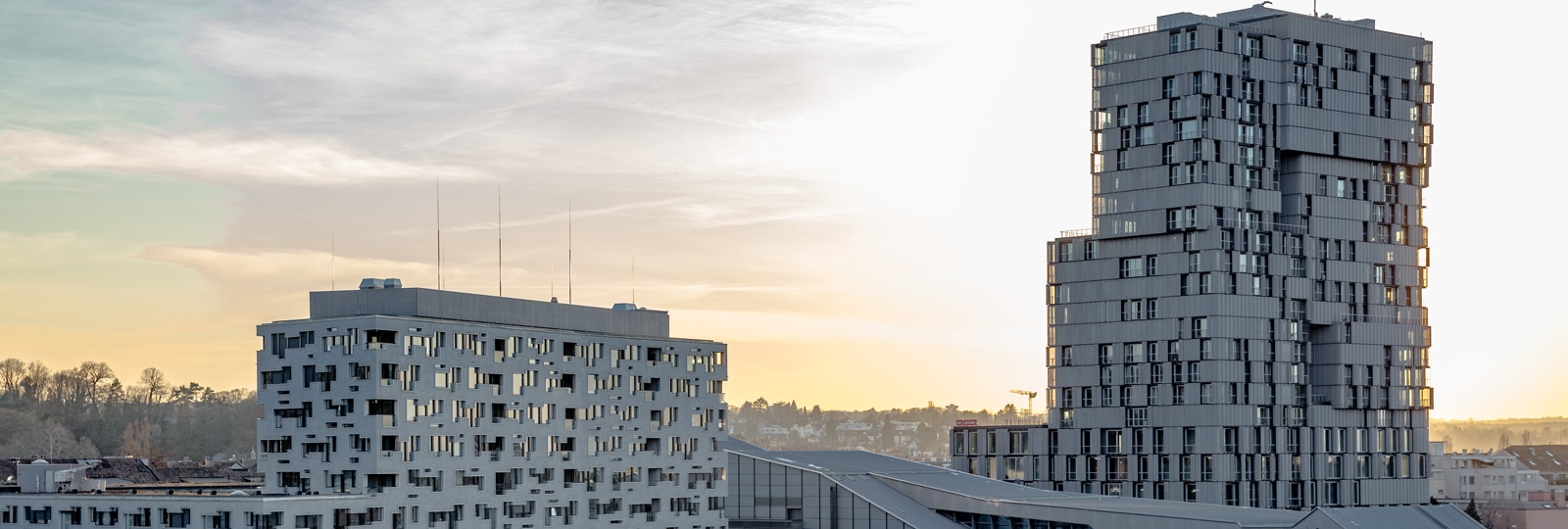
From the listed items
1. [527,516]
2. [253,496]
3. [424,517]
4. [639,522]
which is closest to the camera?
[253,496]

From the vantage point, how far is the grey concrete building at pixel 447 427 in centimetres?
15562

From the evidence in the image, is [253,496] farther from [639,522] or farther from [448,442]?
[639,522]

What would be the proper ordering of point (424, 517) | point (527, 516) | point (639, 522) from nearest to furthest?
1. point (424, 517)
2. point (527, 516)
3. point (639, 522)

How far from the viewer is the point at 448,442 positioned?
535 feet

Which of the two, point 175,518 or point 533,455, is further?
point 533,455

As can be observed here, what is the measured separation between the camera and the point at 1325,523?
183125mm

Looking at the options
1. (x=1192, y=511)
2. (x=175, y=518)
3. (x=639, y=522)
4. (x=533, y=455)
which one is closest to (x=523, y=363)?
(x=533, y=455)

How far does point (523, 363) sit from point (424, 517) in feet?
60.1

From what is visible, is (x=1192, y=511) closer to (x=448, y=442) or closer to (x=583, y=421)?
(x=583, y=421)

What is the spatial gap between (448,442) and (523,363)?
1173 centimetres

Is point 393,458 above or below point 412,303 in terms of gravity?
below

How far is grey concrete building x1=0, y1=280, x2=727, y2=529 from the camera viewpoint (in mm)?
155625

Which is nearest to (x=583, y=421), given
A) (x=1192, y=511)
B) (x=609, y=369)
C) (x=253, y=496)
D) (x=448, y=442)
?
(x=609, y=369)

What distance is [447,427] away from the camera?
16250 centimetres
